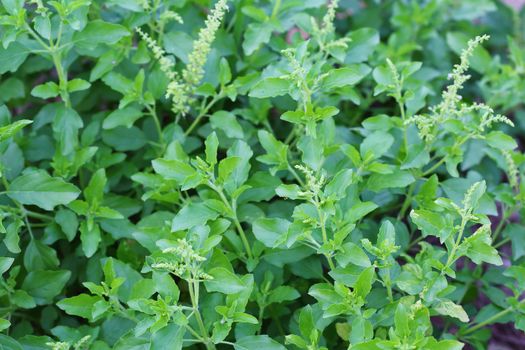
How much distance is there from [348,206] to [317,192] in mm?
213

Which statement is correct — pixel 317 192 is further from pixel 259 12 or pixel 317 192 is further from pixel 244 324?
pixel 259 12

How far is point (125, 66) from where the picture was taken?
1.88m

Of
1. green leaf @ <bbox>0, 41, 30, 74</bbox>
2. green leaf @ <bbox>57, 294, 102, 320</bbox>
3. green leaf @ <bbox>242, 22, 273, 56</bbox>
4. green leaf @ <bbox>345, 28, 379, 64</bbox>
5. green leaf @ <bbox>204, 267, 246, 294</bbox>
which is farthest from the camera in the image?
green leaf @ <bbox>345, 28, 379, 64</bbox>

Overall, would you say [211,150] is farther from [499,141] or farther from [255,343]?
[499,141]

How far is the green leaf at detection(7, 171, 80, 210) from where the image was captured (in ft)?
5.05

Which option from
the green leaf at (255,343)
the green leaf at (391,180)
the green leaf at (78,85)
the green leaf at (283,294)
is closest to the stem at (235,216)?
the green leaf at (283,294)

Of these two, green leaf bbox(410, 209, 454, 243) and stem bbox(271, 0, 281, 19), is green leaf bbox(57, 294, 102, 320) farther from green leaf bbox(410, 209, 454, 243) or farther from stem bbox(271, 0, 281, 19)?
stem bbox(271, 0, 281, 19)

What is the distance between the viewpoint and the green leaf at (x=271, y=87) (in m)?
1.52

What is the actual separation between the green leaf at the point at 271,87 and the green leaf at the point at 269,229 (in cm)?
29

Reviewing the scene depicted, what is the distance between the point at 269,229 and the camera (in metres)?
1.47

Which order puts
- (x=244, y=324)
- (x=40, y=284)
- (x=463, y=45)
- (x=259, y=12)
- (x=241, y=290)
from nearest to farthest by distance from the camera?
(x=241, y=290) < (x=244, y=324) < (x=40, y=284) < (x=259, y=12) < (x=463, y=45)

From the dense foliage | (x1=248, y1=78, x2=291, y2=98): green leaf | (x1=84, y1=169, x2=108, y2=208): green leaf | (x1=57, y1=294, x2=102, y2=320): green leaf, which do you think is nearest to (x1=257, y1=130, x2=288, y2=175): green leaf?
the dense foliage

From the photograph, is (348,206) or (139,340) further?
(348,206)

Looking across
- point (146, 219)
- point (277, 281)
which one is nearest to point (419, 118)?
point (277, 281)
